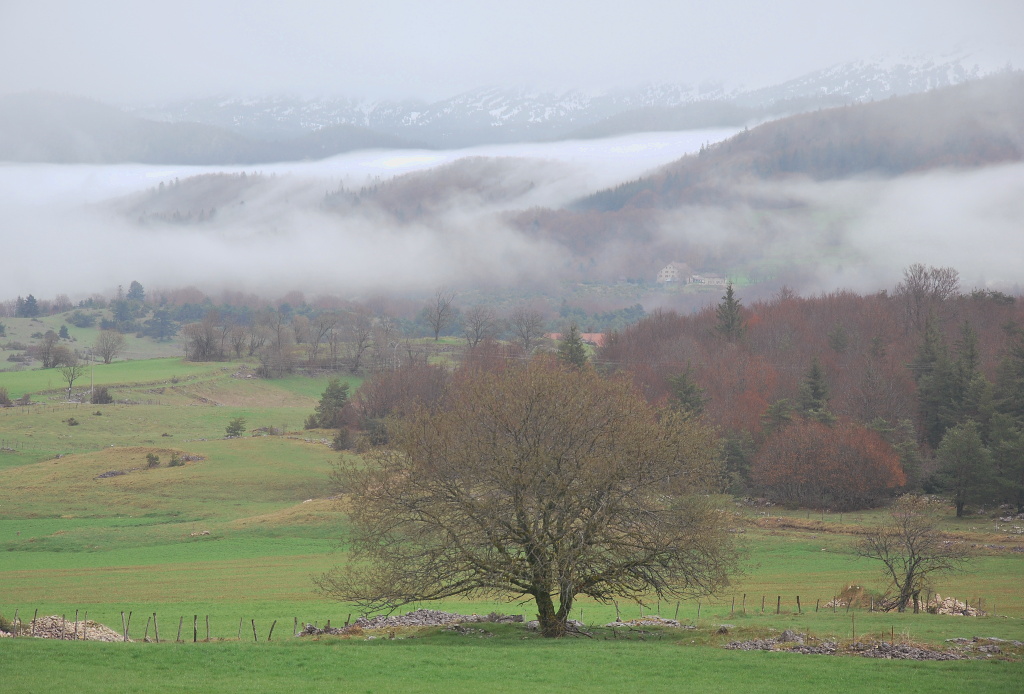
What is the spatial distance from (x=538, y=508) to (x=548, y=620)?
13.5 feet

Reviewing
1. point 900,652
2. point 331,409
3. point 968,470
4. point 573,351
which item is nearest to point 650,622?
point 900,652

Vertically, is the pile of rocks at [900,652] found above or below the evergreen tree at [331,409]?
Answer: above

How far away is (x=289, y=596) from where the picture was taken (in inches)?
1684

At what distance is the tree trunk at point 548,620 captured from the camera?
30.7 m

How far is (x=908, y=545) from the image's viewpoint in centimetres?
3716

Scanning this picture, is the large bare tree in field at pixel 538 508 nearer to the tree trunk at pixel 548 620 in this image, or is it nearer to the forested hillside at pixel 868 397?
the tree trunk at pixel 548 620

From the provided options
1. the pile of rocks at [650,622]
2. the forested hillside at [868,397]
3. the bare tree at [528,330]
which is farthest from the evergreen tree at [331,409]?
the pile of rocks at [650,622]

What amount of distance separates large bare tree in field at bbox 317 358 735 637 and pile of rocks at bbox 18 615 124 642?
7.90 m

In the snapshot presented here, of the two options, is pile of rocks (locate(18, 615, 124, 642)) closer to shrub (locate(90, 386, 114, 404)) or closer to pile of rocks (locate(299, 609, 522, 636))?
pile of rocks (locate(299, 609, 522, 636))

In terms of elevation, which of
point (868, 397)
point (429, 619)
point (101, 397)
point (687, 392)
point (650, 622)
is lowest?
point (650, 622)

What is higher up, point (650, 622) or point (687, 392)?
point (687, 392)

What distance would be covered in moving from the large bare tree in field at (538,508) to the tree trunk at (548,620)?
5 centimetres

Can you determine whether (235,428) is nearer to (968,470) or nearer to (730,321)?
(730,321)

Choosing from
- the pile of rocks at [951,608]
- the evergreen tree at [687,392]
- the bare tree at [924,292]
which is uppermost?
the bare tree at [924,292]
